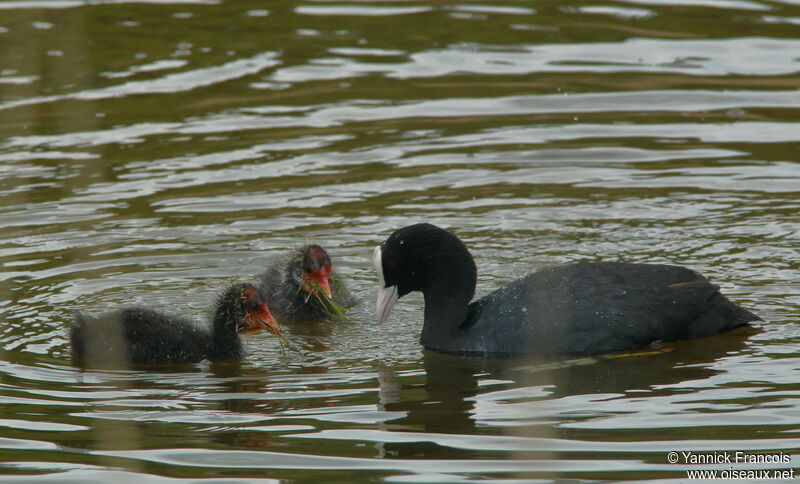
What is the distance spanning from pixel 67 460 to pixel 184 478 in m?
0.60

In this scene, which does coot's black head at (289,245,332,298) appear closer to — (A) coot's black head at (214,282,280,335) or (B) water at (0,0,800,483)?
(B) water at (0,0,800,483)

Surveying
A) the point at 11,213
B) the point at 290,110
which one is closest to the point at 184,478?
the point at 11,213

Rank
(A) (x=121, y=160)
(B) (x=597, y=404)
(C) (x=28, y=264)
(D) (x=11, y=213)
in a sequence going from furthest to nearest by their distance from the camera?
Answer: (A) (x=121, y=160)
(D) (x=11, y=213)
(C) (x=28, y=264)
(B) (x=597, y=404)

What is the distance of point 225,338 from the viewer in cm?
749

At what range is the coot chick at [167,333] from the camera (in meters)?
7.30

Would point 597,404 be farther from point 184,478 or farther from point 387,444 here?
point 184,478

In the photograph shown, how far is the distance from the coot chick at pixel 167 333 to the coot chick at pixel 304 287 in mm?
585

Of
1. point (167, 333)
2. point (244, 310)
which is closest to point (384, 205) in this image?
point (244, 310)

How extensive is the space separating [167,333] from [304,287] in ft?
3.63

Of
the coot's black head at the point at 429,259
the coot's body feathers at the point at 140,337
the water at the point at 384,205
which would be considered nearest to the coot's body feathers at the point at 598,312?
the water at the point at 384,205

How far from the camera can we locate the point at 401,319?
824 centimetres

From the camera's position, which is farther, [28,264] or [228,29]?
[228,29]

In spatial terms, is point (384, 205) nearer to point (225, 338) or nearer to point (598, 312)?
point (225, 338)

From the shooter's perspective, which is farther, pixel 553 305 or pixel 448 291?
pixel 448 291
